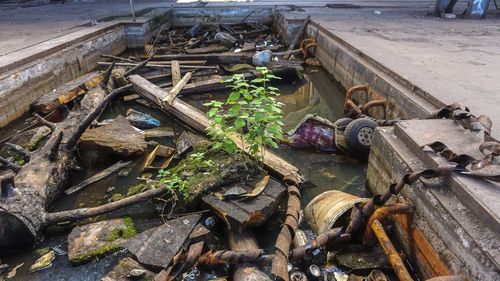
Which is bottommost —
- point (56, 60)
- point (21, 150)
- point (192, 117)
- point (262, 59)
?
point (192, 117)

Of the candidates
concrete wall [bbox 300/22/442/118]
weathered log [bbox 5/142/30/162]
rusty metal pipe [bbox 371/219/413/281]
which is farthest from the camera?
concrete wall [bbox 300/22/442/118]

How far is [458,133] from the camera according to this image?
300 cm

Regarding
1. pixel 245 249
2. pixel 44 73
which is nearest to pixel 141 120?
pixel 44 73

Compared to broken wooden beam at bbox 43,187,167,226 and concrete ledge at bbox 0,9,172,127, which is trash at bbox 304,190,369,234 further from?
concrete ledge at bbox 0,9,172,127

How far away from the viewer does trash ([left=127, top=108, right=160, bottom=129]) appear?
580cm

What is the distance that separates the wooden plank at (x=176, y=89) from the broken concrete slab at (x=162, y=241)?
3.11m

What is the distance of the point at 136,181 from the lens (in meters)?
4.41

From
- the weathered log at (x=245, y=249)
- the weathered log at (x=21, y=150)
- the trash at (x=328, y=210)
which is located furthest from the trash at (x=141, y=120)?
the trash at (x=328, y=210)

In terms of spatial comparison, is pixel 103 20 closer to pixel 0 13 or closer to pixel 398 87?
pixel 0 13

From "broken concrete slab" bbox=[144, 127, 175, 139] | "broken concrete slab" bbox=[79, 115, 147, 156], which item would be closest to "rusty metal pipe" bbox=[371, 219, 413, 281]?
"broken concrete slab" bbox=[79, 115, 147, 156]

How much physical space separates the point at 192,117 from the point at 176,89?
142cm

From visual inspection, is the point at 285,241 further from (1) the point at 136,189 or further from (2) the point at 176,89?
(2) the point at 176,89

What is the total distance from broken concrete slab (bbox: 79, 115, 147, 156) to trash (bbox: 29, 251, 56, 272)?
1721 mm

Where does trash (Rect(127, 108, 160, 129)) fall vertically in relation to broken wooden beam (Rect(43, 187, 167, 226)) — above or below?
above
